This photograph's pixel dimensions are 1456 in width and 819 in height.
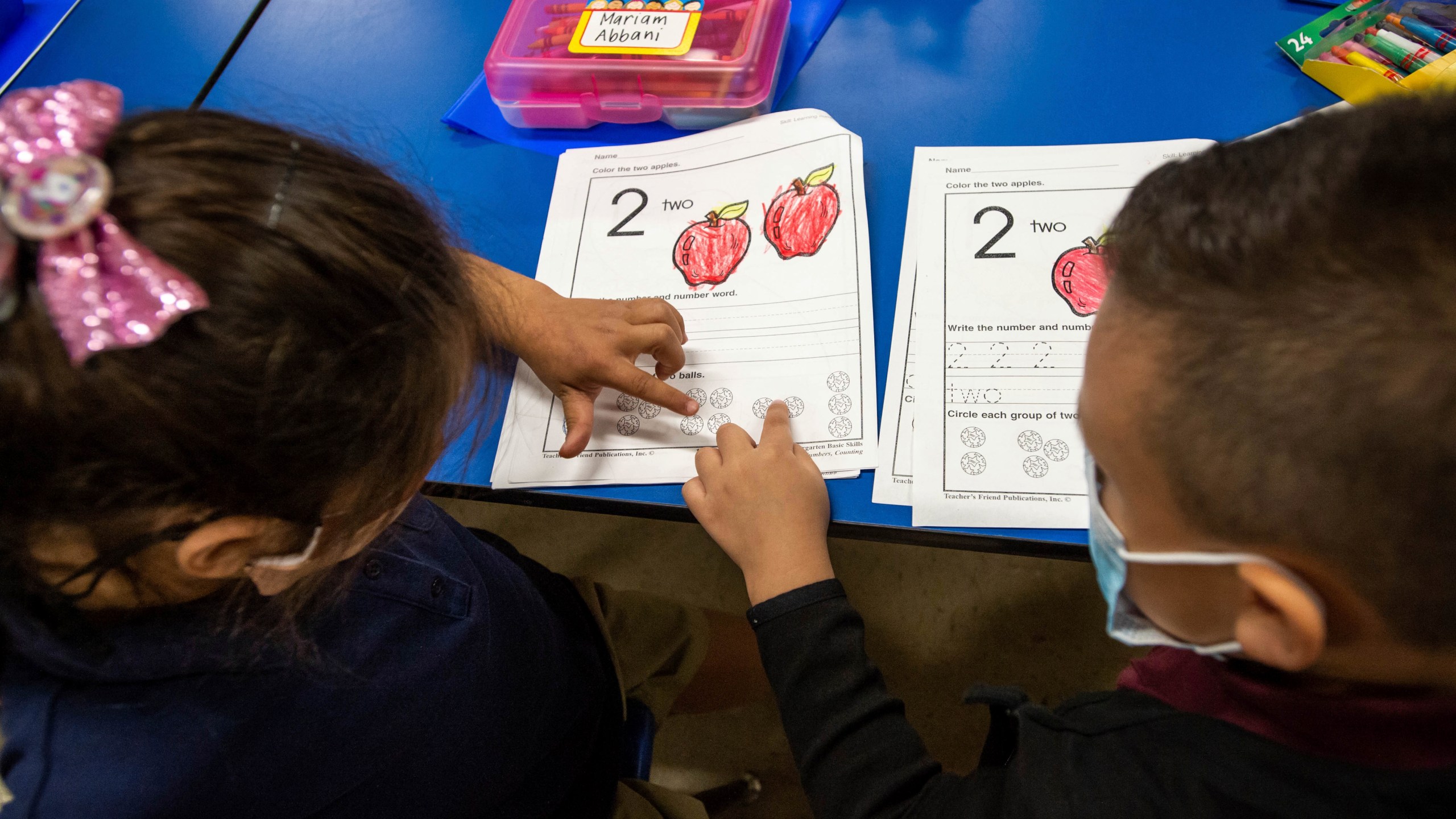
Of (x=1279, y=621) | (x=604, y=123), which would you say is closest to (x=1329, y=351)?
(x=1279, y=621)

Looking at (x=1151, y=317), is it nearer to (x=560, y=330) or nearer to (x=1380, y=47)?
(x=560, y=330)

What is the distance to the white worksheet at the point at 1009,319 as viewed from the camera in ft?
1.78

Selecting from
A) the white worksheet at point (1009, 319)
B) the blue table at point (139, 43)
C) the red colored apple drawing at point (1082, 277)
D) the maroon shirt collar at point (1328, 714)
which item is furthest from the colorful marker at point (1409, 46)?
the blue table at point (139, 43)

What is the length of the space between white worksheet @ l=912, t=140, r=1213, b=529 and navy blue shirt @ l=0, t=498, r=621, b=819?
13.4 inches

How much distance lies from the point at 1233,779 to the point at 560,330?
0.51 metres

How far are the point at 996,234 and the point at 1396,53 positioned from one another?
0.39 m

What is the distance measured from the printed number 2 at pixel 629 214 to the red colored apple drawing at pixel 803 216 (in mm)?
125

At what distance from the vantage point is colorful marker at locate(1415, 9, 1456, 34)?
25.9 inches

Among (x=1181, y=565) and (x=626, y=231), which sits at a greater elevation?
(x=626, y=231)

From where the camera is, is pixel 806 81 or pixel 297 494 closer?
pixel 297 494

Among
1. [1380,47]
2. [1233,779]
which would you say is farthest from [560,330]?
[1380,47]

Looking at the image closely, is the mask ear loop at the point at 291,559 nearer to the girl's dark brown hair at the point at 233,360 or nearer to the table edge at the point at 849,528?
the girl's dark brown hair at the point at 233,360

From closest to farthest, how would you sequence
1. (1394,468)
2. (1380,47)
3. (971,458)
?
(1394,468)
(971,458)
(1380,47)

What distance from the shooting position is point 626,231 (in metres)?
0.73
